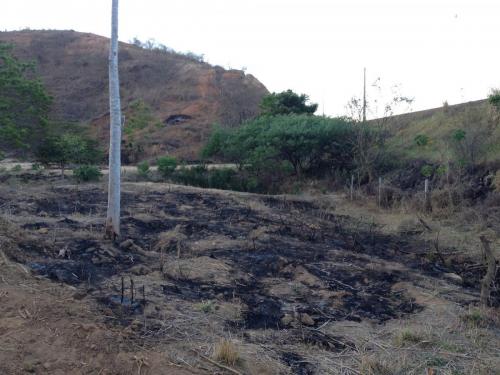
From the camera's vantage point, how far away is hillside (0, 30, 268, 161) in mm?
41844

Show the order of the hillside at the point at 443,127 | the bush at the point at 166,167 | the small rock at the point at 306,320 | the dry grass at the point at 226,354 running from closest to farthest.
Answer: the dry grass at the point at 226,354
the small rock at the point at 306,320
the hillside at the point at 443,127
the bush at the point at 166,167

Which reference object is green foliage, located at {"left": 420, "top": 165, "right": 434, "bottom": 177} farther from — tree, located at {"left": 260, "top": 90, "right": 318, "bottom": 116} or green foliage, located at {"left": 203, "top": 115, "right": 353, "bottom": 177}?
tree, located at {"left": 260, "top": 90, "right": 318, "bottom": 116}

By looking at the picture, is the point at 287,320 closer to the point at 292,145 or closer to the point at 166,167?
the point at 292,145

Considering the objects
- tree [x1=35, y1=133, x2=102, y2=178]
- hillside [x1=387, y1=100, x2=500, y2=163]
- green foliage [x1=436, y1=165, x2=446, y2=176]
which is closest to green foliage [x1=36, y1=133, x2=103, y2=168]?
tree [x1=35, y1=133, x2=102, y2=178]

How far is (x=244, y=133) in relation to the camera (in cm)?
2422

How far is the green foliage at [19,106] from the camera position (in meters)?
18.5

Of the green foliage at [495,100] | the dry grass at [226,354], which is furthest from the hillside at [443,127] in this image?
the dry grass at [226,354]

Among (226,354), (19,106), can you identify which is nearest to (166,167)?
(19,106)

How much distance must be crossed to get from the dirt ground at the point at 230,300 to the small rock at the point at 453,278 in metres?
0.02

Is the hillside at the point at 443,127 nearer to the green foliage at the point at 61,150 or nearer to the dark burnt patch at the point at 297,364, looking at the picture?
the green foliage at the point at 61,150

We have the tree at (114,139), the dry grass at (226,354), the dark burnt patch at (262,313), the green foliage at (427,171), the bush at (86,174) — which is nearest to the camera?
the dry grass at (226,354)

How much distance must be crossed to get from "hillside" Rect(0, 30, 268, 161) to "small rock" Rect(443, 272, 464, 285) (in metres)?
28.7

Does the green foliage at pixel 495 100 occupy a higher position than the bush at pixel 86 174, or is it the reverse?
the green foliage at pixel 495 100

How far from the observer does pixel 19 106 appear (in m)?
19.5
